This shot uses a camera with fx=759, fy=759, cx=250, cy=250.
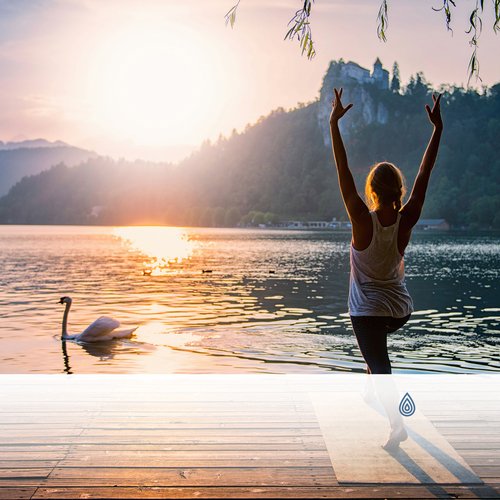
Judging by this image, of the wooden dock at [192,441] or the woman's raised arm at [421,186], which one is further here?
the woman's raised arm at [421,186]

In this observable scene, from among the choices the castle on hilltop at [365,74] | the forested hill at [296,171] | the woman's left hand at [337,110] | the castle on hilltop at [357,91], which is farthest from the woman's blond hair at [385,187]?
the castle on hilltop at [365,74]

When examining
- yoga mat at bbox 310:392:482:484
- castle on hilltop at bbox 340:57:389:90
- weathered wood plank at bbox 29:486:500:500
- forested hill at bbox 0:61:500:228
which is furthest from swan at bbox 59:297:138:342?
castle on hilltop at bbox 340:57:389:90

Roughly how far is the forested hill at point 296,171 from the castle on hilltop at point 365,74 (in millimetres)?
Answer: 271

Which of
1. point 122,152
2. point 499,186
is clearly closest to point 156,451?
point 499,186

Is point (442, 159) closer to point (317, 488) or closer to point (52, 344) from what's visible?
point (52, 344)

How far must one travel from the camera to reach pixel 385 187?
3.35m

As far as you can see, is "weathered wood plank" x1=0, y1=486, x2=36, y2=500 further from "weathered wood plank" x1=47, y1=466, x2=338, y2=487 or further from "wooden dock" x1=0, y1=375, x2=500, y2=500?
"weathered wood plank" x1=47, y1=466, x2=338, y2=487

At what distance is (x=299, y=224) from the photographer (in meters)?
136

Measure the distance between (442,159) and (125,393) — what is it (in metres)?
114

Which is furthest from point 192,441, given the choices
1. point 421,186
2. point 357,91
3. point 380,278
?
point 357,91

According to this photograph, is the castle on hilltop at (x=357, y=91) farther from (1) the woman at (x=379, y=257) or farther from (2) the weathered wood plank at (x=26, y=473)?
(2) the weathered wood plank at (x=26, y=473)

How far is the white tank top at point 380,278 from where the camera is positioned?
333cm

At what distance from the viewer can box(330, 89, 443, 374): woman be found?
131 inches

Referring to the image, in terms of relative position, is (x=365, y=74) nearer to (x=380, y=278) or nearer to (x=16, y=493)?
(x=380, y=278)
